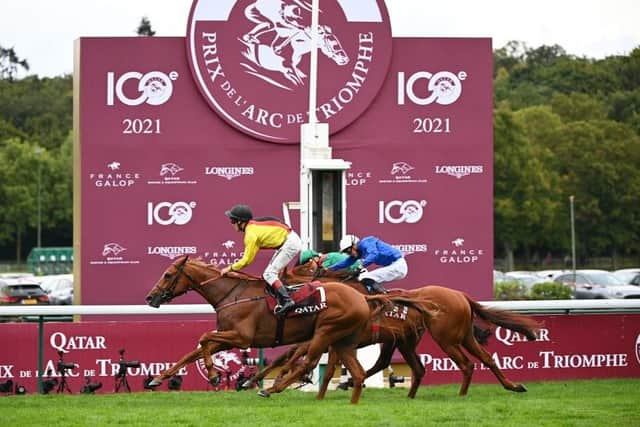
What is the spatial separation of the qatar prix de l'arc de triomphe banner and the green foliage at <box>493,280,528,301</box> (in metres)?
14.2

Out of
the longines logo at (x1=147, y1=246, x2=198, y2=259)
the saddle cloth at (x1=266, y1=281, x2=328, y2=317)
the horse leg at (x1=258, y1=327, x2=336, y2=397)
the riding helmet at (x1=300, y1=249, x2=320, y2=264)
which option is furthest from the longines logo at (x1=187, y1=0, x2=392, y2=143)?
the horse leg at (x1=258, y1=327, x2=336, y2=397)

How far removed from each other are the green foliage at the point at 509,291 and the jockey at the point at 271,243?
18.2 metres

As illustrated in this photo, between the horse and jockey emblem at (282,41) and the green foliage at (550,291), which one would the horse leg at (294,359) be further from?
the green foliage at (550,291)

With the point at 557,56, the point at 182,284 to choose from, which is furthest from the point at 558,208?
the point at 182,284

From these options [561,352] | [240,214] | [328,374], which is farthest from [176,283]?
[561,352]

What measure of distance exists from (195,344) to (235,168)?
2.56m

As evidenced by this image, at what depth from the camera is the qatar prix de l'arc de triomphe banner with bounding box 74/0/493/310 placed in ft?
48.3

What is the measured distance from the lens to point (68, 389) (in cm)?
1265

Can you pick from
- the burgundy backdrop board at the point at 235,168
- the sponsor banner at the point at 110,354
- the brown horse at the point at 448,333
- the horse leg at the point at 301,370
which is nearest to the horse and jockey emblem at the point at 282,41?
the burgundy backdrop board at the point at 235,168

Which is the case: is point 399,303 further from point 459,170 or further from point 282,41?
point 282,41

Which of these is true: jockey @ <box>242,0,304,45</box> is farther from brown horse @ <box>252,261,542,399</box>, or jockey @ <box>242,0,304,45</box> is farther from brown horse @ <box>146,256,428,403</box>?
brown horse @ <box>146,256,428,403</box>

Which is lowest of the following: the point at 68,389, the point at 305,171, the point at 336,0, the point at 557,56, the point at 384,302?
the point at 68,389

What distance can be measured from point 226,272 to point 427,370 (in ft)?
10.2

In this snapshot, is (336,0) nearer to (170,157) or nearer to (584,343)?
(170,157)
